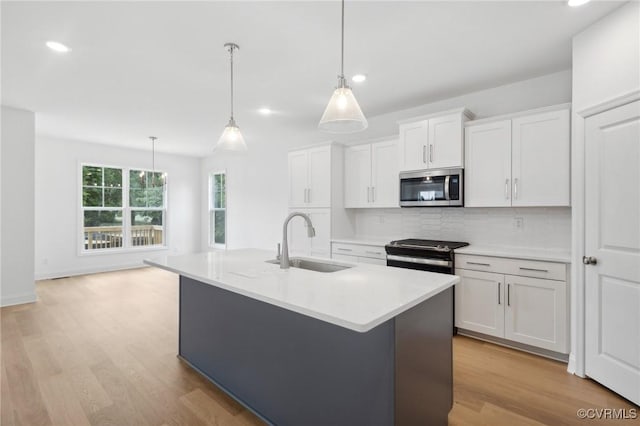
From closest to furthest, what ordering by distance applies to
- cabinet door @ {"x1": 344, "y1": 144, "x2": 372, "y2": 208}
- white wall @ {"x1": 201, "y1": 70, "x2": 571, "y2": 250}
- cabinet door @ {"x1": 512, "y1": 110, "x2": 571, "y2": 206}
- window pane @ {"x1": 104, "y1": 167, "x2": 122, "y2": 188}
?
1. cabinet door @ {"x1": 512, "y1": 110, "x2": 571, "y2": 206}
2. white wall @ {"x1": 201, "y1": 70, "x2": 571, "y2": 250}
3. cabinet door @ {"x1": 344, "y1": 144, "x2": 372, "y2": 208}
4. window pane @ {"x1": 104, "y1": 167, "x2": 122, "y2": 188}

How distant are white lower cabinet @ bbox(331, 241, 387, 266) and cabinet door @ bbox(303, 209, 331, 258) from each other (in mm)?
107

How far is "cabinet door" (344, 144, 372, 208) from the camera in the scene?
14.2ft

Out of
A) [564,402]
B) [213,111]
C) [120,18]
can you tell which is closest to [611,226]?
[564,402]

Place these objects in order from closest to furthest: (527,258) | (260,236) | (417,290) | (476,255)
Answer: (417,290) → (527,258) → (476,255) → (260,236)

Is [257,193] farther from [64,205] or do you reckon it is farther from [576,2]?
[576,2]

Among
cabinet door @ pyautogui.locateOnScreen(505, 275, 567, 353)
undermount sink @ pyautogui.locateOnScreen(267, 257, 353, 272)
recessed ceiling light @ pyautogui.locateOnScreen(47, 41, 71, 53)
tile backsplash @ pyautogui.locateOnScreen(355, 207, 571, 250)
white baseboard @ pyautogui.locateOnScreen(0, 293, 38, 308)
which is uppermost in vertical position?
recessed ceiling light @ pyautogui.locateOnScreen(47, 41, 71, 53)

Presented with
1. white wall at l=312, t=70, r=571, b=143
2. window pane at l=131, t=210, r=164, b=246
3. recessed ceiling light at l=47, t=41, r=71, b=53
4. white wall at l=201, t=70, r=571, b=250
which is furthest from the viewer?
window pane at l=131, t=210, r=164, b=246

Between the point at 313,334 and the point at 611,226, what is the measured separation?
7.42 ft

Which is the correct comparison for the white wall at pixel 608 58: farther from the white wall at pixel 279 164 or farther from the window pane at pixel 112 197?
the window pane at pixel 112 197

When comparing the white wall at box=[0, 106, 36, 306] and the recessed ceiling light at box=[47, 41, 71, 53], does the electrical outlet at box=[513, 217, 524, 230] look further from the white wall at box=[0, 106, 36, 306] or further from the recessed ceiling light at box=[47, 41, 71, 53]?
the white wall at box=[0, 106, 36, 306]

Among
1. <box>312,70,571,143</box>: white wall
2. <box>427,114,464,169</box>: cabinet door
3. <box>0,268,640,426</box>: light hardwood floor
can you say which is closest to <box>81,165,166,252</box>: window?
<box>0,268,640,426</box>: light hardwood floor

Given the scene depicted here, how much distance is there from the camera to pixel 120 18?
2.27 meters

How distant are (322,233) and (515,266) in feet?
7.86

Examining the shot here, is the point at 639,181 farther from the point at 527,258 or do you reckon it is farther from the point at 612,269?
the point at 527,258
